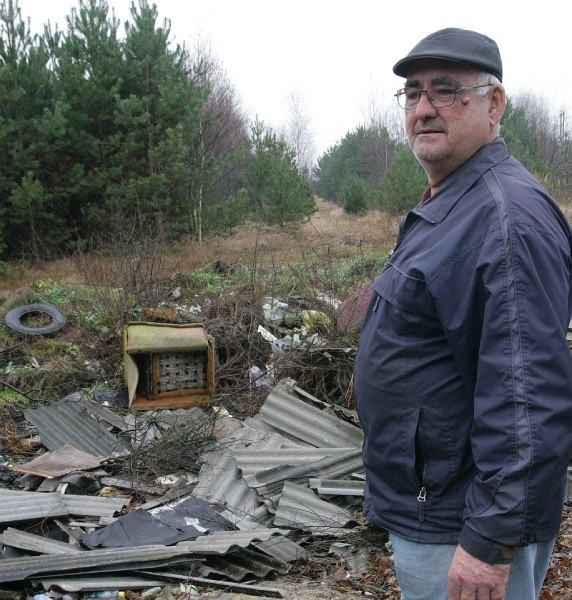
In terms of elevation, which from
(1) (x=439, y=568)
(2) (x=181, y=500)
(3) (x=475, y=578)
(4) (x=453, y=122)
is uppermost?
(4) (x=453, y=122)

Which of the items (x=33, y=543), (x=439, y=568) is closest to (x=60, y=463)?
(x=33, y=543)

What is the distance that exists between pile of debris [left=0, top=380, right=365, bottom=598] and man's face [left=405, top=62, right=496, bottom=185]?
8.79ft

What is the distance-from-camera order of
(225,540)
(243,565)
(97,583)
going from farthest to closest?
(225,540)
(243,565)
(97,583)

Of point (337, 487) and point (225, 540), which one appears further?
point (337, 487)

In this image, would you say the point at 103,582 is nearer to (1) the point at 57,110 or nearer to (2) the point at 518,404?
(2) the point at 518,404

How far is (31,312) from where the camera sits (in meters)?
10.9

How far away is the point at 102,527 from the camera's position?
4.64 meters

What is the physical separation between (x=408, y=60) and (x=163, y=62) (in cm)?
1882

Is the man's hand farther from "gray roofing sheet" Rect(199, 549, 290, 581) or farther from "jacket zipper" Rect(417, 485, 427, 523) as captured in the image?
"gray roofing sheet" Rect(199, 549, 290, 581)

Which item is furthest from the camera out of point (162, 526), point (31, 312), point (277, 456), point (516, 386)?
point (31, 312)

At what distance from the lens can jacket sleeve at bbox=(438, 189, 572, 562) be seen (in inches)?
62.6

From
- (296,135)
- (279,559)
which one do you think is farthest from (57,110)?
(296,135)

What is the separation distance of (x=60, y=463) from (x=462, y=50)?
478 cm

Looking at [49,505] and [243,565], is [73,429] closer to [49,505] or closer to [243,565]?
[49,505]
